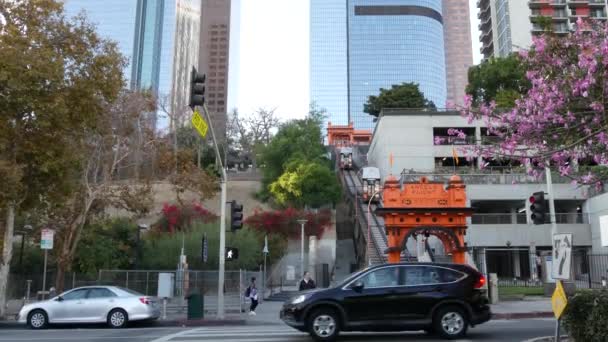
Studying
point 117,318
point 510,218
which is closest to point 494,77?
point 510,218

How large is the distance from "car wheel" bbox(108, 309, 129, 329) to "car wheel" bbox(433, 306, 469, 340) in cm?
1015

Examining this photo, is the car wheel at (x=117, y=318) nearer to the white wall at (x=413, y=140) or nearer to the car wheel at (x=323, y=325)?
the car wheel at (x=323, y=325)

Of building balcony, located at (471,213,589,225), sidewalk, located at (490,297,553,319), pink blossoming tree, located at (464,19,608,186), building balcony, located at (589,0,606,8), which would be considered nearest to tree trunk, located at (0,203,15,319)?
pink blossoming tree, located at (464,19,608,186)

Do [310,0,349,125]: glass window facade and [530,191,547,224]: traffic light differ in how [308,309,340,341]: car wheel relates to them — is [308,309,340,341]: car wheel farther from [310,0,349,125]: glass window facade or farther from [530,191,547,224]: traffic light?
[310,0,349,125]: glass window facade

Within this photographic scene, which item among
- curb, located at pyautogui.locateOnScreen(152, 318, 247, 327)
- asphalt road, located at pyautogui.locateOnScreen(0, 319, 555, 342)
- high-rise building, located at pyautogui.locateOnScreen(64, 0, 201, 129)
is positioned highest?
high-rise building, located at pyautogui.locateOnScreen(64, 0, 201, 129)

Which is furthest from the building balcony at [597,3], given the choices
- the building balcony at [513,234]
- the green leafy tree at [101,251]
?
the green leafy tree at [101,251]

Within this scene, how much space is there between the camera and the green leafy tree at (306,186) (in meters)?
49.3

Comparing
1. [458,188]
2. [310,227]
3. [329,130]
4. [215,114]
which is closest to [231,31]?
[329,130]

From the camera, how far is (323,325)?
11758 millimetres

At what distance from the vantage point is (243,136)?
7550cm

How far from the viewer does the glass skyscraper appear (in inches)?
5423

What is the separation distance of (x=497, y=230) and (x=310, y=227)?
15.1 m

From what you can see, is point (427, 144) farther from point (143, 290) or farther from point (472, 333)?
point (472, 333)

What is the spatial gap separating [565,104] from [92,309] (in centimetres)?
1488
